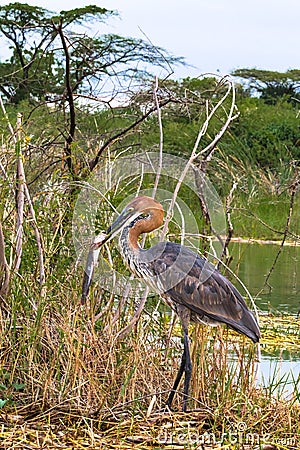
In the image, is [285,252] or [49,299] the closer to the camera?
[49,299]

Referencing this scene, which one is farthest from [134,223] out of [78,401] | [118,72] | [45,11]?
[45,11]

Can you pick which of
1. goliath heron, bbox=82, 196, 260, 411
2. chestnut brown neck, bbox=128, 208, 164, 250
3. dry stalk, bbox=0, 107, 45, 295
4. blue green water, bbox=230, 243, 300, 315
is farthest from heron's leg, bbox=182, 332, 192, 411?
blue green water, bbox=230, 243, 300, 315

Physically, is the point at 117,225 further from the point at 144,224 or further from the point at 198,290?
the point at 198,290

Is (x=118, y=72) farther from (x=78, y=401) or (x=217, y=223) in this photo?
(x=78, y=401)

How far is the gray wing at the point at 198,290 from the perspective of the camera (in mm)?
3525

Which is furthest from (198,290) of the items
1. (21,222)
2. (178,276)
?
(21,222)

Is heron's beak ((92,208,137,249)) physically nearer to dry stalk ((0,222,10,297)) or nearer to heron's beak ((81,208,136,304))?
heron's beak ((81,208,136,304))

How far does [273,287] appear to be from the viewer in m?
7.32

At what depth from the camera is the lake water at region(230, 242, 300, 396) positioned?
15.7ft

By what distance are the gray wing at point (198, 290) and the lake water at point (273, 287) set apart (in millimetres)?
458

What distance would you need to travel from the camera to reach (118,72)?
4469mm

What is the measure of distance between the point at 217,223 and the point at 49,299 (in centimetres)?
161

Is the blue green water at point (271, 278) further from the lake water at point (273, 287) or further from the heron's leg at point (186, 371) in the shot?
the heron's leg at point (186, 371)

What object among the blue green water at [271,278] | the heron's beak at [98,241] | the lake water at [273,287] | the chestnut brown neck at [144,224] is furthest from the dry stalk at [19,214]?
the blue green water at [271,278]
